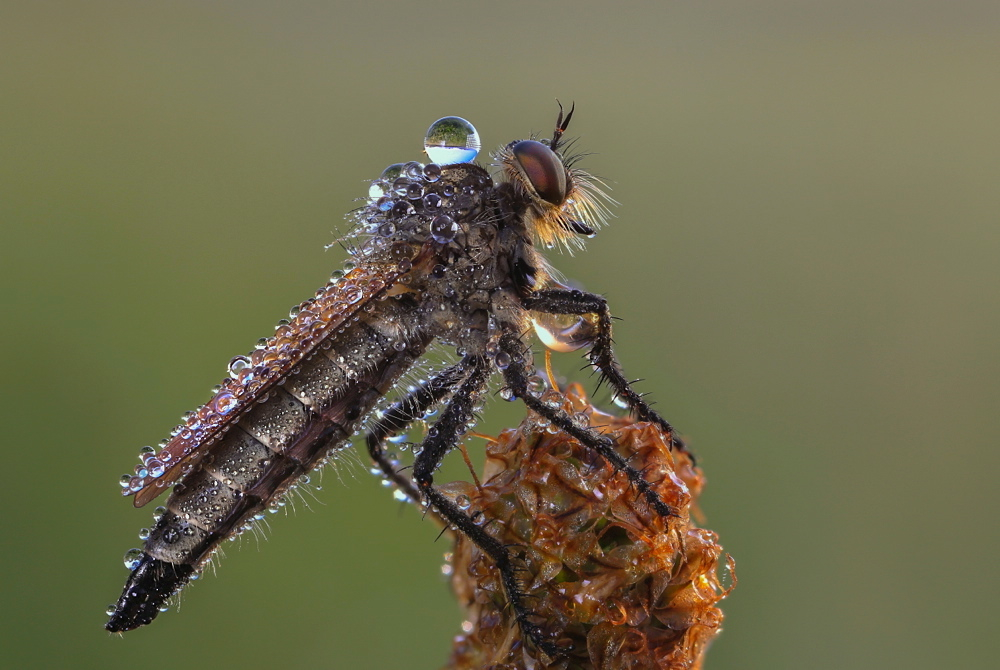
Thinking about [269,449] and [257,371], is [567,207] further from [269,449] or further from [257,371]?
[269,449]

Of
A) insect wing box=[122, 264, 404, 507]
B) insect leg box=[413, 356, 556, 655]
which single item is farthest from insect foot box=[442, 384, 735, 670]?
insect wing box=[122, 264, 404, 507]

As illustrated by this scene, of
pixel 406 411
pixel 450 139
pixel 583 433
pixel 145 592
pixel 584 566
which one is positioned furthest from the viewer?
pixel 406 411

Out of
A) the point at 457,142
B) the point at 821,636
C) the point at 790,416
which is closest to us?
the point at 457,142

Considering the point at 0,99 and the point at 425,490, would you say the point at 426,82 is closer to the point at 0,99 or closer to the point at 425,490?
the point at 0,99

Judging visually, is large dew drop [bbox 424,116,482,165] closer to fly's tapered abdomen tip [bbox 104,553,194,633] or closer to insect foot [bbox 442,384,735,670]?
insect foot [bbox 442,384,735,670]

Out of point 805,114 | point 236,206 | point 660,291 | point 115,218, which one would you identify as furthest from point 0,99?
point 805,114

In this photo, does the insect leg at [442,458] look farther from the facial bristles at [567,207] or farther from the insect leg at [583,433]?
the facial bristles at [567,207]

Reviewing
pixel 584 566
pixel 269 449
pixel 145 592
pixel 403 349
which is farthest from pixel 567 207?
pixel 145 592
